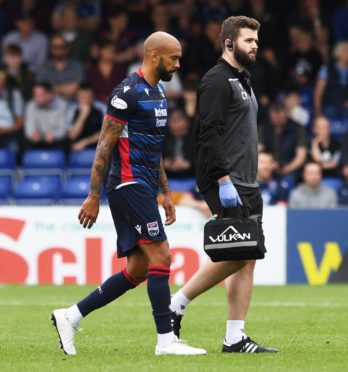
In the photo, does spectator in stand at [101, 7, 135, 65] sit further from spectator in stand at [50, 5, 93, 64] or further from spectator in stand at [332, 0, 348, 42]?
spectator in stand at [332, 0, 348, 42]

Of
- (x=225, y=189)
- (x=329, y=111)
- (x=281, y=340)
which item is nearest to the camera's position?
(x=225, y=189)

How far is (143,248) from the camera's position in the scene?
8156 mm

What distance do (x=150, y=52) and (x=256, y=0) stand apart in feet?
38.6

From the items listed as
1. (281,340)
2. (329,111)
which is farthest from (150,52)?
(329,111)

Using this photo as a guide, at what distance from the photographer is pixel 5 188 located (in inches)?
712

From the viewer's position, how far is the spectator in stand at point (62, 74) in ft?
64.3

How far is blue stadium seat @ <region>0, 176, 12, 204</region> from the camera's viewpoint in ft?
59.0

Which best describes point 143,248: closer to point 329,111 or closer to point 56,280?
point 56,280

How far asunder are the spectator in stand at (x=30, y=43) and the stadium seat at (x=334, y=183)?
5.67 m

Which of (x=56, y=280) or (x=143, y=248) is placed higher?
(x=143, y=248)

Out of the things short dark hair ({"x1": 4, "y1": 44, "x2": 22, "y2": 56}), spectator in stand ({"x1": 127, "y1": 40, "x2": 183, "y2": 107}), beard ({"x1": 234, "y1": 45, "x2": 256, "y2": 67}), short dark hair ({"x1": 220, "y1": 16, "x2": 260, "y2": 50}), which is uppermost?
short dark hair ({"x1": 220, "y1": 16, "x2": 260, "y2": 50})

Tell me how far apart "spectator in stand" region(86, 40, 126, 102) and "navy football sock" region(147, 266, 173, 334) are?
37.5 ft

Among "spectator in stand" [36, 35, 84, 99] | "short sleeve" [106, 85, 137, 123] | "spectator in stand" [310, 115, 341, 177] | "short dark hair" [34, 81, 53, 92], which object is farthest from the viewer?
"spectator in stand" [36, 35, 84, 99]

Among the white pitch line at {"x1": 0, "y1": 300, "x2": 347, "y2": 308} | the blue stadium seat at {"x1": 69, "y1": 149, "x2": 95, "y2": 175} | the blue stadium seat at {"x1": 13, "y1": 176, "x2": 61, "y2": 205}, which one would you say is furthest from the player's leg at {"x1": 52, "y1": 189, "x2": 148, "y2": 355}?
the blue stadium seat at {"x1": 69, "y1": 149, "x2": 95, "y2": 175}
